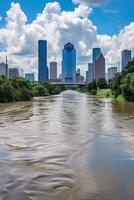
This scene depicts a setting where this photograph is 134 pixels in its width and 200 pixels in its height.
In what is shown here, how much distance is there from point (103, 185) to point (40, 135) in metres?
13.6

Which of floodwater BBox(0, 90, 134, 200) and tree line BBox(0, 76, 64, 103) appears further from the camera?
tree line BBox(0, 76, 64, 103)

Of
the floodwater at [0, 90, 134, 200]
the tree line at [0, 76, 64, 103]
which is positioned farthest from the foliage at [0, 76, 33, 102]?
the floodwater at [0, 90, 134, 200]

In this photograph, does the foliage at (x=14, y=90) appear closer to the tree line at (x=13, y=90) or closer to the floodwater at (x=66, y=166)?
the tree line at (x=13, y=90)

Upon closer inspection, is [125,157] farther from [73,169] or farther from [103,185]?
[103,185]

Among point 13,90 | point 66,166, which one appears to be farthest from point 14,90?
point 66,166

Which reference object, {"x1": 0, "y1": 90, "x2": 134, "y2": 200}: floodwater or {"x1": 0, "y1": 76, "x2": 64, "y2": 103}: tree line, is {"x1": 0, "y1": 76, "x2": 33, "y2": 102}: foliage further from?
{"x1": 0, "y1": 90, "x2": 134, "y2": 200}: floodwater

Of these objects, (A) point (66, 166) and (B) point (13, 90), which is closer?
(A) point (66, 166)

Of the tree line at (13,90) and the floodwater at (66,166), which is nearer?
the floodwater at (66,166)

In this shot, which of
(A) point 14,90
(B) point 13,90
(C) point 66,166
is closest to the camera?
(C) point 66,166

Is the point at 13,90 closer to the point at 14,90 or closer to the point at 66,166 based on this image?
the point at 14,90

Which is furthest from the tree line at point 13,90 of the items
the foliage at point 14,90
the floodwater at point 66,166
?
the floodwater at point 66,166

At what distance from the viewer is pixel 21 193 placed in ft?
39.6

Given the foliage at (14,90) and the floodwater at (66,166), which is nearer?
the floodwater at (66,166)

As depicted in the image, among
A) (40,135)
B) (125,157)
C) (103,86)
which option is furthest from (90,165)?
(103,86)
